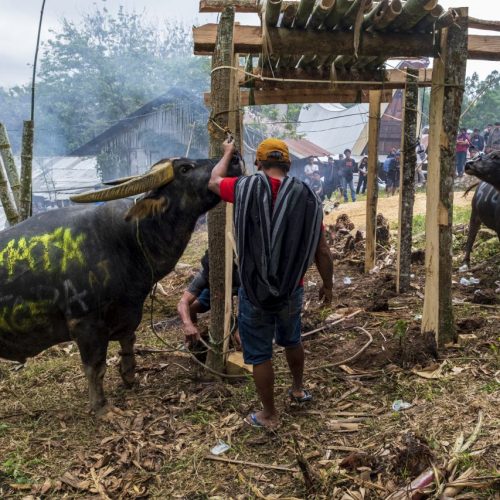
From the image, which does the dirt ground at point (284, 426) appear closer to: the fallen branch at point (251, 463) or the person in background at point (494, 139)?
the fallen branch at point (251, 463)

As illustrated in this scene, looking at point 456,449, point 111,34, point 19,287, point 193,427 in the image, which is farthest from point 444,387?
point 111,34

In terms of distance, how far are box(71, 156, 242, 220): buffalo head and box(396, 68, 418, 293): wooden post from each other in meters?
3.56

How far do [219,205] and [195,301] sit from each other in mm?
1146

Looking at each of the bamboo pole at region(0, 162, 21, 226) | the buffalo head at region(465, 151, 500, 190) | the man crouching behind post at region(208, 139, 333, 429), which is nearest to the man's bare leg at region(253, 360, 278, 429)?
the man crouching behind post at region(208, 139, 333, 429)

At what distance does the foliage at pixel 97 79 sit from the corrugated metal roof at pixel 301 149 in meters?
4.85

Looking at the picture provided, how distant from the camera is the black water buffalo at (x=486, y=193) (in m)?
6.92

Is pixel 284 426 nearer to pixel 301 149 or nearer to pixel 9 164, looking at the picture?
pixel 9 164

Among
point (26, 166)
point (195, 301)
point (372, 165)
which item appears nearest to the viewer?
Result: point (195, 301)

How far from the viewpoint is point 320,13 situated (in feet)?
13.4

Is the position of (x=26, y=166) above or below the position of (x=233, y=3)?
below

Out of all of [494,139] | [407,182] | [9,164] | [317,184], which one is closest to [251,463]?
[9,164]

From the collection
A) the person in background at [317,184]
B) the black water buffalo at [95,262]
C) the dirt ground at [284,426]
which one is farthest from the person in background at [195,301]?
the person in background at [317,184]

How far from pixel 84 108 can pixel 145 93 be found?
2707mm

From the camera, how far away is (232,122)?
4391 mm
